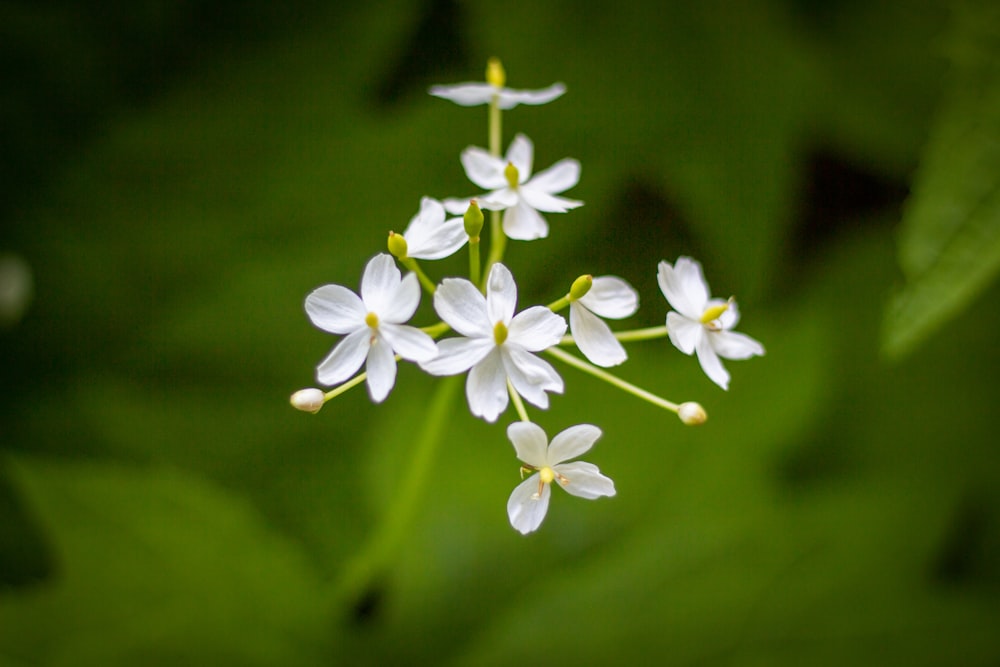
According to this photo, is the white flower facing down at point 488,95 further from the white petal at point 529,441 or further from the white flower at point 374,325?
the white petal at point 529,441

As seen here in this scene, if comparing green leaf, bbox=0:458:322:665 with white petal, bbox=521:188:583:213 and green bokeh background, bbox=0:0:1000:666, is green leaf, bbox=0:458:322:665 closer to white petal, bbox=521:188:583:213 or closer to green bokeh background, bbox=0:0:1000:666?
green bokeh background, bbox=0:0:1000:666

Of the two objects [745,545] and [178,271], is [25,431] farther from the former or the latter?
[745,545]

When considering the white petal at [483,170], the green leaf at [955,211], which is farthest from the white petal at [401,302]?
the green leaf at [955,211]

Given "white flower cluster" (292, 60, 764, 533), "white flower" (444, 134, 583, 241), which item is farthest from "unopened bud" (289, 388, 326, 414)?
"white flower" (444, 134, 583, 241)

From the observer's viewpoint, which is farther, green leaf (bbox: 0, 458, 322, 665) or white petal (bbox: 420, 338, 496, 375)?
green leaf (bbox: 0, 458, 322, 665)

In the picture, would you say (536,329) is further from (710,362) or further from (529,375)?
(710,362)

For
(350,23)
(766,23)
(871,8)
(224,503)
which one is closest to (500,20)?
(350,23)
